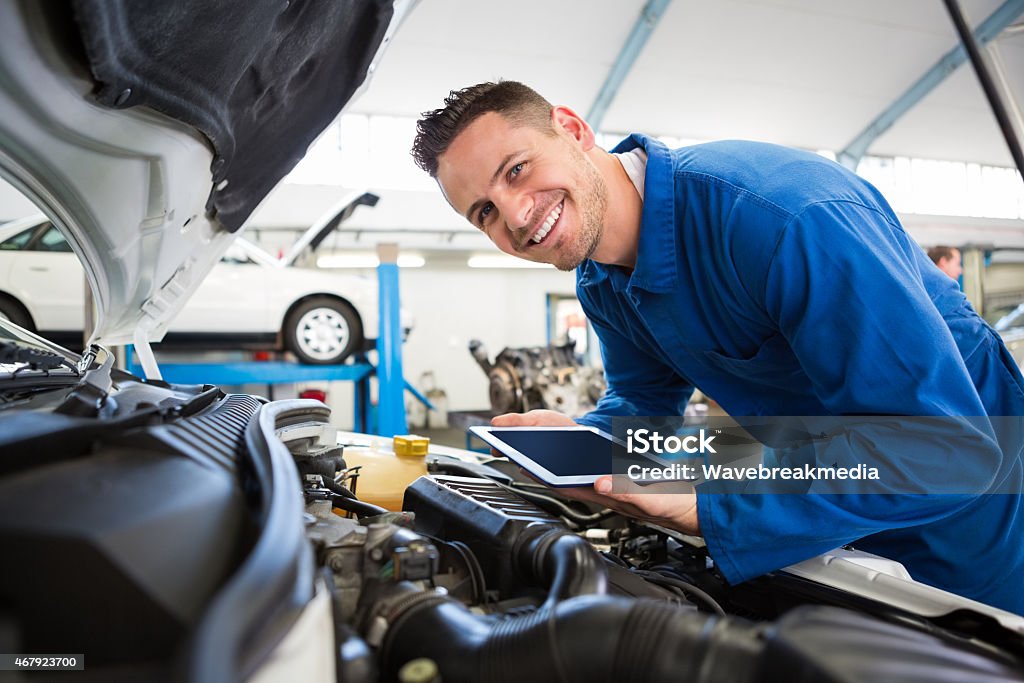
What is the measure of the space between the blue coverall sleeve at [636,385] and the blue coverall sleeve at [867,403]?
0.71 m

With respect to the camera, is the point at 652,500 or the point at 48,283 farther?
the point at 48,283

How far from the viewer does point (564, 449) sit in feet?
3.87

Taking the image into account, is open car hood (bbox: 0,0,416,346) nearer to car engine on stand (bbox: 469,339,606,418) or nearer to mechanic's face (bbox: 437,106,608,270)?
mechanic's face (bbox: 437,106,608,270)

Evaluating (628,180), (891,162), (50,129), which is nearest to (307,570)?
(50,129)

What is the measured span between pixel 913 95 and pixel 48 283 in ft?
32.6

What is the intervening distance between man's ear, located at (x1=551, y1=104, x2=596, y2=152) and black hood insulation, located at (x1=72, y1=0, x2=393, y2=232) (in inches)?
16.1

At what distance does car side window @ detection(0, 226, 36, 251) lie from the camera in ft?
11.8

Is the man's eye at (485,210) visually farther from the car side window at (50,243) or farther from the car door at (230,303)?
the car side window at (50,243)


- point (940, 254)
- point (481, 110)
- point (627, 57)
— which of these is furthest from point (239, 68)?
point (627, 57)

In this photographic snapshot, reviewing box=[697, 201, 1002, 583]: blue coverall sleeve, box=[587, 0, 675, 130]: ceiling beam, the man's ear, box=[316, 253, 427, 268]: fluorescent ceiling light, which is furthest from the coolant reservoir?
box=[587, 0, 675, 130]: ceiling beam

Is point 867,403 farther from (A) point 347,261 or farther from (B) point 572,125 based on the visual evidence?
(A) point 347,261

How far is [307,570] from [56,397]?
685 mm

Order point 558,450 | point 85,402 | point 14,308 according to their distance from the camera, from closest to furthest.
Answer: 1. point 85,402
2. point 558,450
3. point 14,308

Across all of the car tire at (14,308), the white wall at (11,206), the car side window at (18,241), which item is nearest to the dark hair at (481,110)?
the car tire at (14,308)
